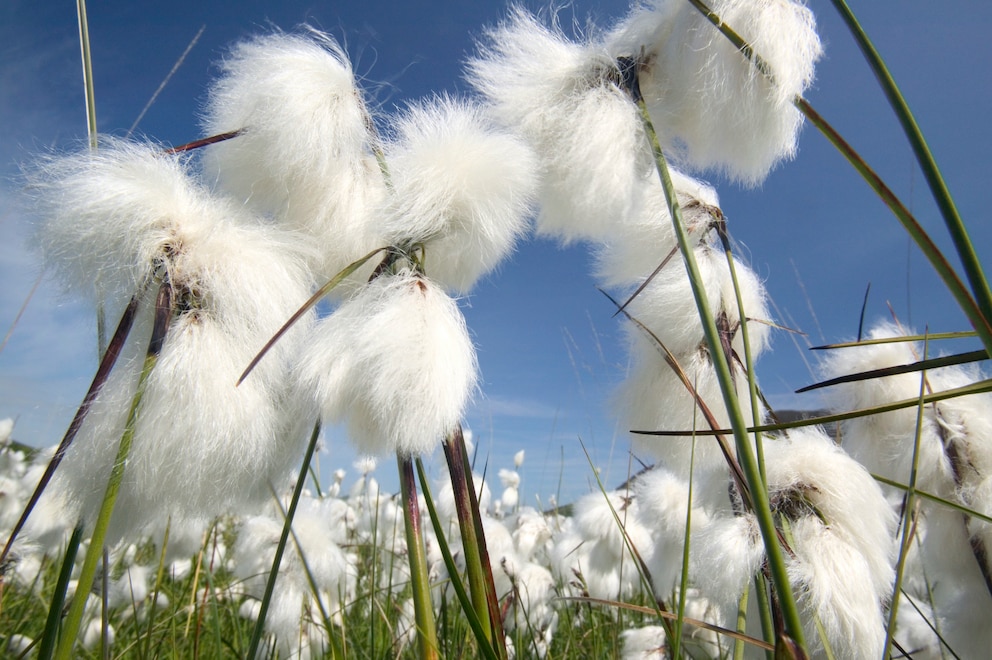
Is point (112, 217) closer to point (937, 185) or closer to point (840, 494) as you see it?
point (937, 185)

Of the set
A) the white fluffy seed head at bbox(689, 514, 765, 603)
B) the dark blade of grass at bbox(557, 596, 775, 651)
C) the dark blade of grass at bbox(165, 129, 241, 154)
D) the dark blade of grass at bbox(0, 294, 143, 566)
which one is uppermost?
the dark blade of grass at bbox(165, 129, 241, 154)

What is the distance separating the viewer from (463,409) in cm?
94

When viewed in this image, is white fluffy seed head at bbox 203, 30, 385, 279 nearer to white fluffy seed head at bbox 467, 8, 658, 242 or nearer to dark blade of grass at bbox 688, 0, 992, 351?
white fluffy seed head at bbox 467, 8, 658, 242

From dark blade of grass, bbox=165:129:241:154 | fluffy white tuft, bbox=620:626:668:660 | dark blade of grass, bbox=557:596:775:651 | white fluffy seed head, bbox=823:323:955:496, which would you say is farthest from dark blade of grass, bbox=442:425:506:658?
fluffy white tuft, bbox=620:626:668:660

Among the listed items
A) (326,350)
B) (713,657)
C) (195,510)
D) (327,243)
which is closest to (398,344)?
(326,350)

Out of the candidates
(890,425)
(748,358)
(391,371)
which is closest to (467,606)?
(391,371)

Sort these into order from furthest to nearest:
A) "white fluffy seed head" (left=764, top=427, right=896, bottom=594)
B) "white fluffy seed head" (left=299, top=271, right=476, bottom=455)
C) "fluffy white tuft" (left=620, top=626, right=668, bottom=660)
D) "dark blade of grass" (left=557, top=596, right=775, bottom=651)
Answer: "fluffy white tuft" (left=620, top=626, right=668, bottom=660) → "white fluffy seed head" (left=764, top=427, right=896, bottom=594) → "white fluffy seed head" (left=299, top=271, right=476, bottom=455) → "dark blade of grass" (left=557, top=596, right=775, bottom=651)

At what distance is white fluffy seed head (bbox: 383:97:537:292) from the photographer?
0.97 meters

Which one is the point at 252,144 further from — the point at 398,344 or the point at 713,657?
the point at 713,657

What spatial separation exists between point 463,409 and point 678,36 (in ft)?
2.74

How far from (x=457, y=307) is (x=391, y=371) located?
225 millimetres

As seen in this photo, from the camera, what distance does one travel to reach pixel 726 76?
3.54ft

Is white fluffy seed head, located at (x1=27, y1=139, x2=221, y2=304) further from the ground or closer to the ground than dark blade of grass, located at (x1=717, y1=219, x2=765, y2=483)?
further from the ground

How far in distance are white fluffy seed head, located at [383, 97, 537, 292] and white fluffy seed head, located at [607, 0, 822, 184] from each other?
14.1 inches
